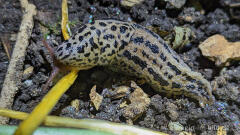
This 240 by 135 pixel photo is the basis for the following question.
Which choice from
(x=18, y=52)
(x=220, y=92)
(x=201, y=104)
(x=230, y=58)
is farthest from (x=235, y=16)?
(x=18, y=52)

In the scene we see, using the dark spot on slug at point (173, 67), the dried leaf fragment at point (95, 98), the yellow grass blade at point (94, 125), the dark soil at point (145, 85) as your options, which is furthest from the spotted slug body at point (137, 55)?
the yellow grass blade at point (94, 125)

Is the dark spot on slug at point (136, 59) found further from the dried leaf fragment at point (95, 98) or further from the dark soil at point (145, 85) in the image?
the dried leaf fragment at point (95, 98)

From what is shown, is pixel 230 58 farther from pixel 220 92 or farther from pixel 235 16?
pixel 235 16

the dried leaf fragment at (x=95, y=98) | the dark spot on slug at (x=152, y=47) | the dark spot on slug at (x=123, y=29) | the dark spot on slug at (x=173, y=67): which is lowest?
the dried leaf fragment at (x=95, y=98)

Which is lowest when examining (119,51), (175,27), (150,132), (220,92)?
(150,132)

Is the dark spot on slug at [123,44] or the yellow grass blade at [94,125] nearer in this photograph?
the yellow grass blade at [94,125]

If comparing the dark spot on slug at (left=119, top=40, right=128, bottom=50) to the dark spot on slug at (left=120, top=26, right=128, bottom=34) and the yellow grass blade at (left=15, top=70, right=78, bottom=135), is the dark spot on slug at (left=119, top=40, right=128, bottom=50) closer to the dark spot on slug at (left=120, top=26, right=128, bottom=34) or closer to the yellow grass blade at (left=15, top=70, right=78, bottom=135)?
the dark spot on slug at (left=120, top=26, right=128, bottom=34)
